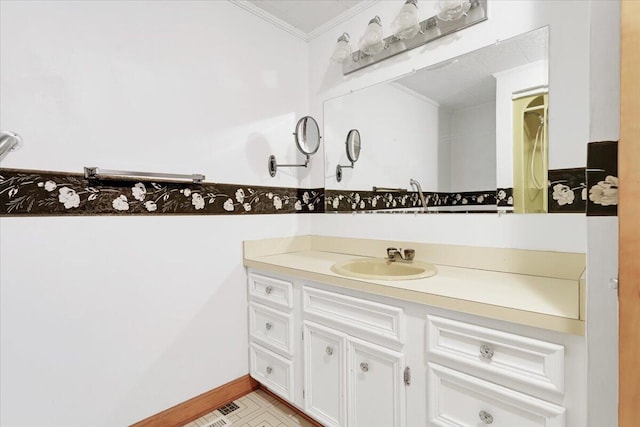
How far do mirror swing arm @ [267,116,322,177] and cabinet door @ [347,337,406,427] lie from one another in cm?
112

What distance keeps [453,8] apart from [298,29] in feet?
3.39

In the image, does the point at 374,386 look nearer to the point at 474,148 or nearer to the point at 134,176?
the point at 474,148

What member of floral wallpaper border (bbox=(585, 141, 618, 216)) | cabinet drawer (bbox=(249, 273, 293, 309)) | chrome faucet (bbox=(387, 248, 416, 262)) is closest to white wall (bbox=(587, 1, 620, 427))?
floral wallpaper border (bbox=(585, 141, 618, 216))

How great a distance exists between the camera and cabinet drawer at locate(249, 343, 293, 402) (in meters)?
1.53

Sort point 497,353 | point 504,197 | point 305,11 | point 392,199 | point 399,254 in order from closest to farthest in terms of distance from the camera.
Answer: point 497,353, point 504,197, point 399,254, point 392,199, point 305,11

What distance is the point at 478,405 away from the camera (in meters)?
0.94

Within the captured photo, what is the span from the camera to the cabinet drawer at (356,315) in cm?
111

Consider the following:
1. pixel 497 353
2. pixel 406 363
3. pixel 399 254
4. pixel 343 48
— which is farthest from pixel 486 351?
pixel 343 48

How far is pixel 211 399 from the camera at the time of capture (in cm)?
163

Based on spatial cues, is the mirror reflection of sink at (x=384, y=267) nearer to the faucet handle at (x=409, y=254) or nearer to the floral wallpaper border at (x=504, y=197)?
the faucet handle at (x=409, y=254)

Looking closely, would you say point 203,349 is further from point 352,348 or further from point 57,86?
point 57,86

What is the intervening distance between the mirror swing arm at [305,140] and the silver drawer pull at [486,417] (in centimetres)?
149

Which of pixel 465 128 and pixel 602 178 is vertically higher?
pixel 465 128

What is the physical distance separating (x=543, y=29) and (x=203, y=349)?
83.5 inches
